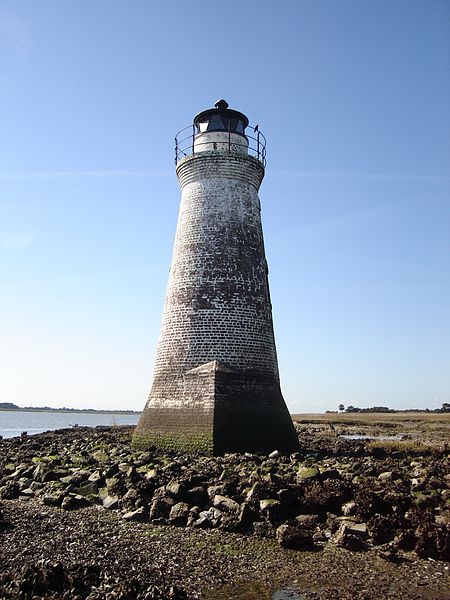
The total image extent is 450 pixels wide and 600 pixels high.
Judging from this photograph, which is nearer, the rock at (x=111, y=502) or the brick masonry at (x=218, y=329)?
the rock at (x=111, y=502)

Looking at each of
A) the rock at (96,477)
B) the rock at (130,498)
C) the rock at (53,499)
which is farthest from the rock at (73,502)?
the rock at (96,477)

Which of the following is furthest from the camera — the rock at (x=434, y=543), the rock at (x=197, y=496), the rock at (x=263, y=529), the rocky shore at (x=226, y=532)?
the rock at (x=197, y=496)

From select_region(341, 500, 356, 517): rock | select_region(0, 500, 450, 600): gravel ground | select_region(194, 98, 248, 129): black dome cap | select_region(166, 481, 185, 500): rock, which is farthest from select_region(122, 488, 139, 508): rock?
select_region(194, 98, 248, 129): black dome cap

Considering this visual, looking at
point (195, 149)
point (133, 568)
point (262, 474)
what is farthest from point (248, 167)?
point (133, 568)

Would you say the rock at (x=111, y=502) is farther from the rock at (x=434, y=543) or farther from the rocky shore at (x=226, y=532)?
the rock at (x=434, y=543)

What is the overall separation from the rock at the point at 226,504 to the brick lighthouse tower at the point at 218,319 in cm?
534

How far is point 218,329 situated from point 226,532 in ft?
28.3

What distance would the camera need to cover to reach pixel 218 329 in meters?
16.8

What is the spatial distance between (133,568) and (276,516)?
8.70 feet

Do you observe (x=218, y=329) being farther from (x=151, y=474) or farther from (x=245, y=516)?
(x=245, y=516)

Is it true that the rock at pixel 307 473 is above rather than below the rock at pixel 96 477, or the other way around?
above

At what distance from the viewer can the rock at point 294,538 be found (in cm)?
790

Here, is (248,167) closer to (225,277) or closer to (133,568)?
(225,277)

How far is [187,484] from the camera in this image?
10.2 m
